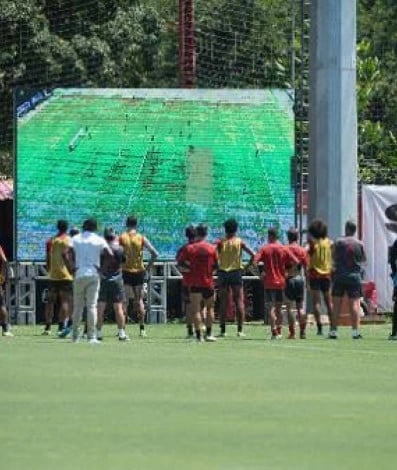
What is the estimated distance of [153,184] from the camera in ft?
131

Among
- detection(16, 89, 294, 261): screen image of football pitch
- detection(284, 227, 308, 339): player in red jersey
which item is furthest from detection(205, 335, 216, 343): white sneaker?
detection(16, 89, 294, 261): screen image of football pitch

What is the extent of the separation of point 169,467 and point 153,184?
88.7 ft

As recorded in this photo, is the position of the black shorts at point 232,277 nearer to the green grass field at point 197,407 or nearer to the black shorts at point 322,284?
the black shorts at point 322,284

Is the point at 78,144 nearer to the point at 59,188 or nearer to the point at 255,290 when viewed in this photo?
the point at 59,188

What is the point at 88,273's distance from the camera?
29.6 m

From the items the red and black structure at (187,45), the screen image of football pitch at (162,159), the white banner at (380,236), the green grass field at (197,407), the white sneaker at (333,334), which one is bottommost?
the green grass field at (197,407)

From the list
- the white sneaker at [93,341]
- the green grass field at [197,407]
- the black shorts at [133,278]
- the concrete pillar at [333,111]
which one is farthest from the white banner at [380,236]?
the green grass field at [197,407]

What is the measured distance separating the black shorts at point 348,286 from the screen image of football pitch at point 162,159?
341 inches

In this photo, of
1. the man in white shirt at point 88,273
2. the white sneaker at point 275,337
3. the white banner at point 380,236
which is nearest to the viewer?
the man in white shirt at point 88,273

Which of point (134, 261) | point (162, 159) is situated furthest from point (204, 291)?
point (162, 159)

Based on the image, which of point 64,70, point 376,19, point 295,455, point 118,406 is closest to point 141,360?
point 118,406

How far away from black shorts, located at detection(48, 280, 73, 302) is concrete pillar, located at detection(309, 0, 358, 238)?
20.3 ft

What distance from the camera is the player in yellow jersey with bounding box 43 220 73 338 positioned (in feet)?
108

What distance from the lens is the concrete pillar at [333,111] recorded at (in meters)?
37.2
